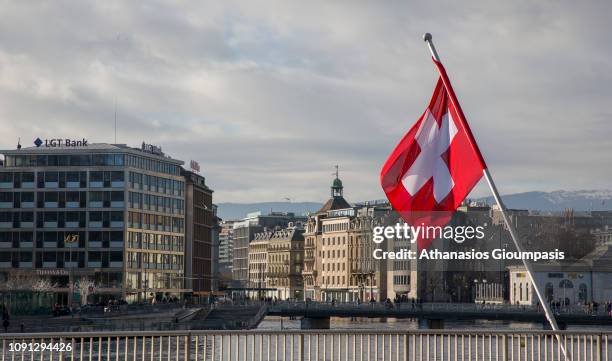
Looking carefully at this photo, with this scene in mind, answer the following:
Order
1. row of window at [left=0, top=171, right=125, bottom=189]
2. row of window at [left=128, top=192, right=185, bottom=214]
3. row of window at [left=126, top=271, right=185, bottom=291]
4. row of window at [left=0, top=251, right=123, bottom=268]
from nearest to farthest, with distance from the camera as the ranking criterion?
row of window at [left=0, top=251, right=123, bottom=268]
row of window at [left=0, top=171, right=125, bottom=189]
row of window at [left=128, top=192, right=185, bottom=214]
row of window at [left=126, top=271, right=185, bottom=291]

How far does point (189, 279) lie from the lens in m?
182

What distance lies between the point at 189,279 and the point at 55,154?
33725mm

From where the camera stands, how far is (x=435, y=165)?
26281 mm

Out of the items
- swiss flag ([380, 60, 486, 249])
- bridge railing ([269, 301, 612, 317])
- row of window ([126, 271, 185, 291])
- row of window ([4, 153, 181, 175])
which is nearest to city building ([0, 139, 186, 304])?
row of window ([4, 153, 181, 175])

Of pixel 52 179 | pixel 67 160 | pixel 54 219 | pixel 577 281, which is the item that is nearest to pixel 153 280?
pixel 54 219

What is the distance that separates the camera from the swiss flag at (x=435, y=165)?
2597 cm

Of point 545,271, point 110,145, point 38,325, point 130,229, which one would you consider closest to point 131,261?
point 130,229

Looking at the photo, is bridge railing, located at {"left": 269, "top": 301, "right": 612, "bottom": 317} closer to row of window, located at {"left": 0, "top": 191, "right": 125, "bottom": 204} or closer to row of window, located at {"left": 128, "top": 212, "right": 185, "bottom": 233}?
row of window, located at {"left": 128, "top": 212, "right": 185, "bottom": 233}

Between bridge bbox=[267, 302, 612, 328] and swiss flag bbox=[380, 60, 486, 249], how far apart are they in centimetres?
10192

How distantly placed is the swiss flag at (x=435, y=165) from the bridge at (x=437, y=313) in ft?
334

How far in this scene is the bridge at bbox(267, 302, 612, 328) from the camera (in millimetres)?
128250

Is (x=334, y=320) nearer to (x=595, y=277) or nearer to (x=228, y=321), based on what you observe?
(x=595, y=277)

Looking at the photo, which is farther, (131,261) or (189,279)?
(189,279)

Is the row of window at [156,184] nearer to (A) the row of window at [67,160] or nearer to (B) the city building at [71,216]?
(B) the city building at [71,216]
